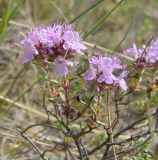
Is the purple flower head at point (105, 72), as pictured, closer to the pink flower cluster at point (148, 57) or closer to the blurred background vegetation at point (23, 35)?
the pink flower cluster at point (148, 57)

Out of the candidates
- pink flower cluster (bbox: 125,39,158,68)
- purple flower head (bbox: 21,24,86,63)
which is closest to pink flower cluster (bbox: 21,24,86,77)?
purple flower head (bbox: 21,24,86,63)

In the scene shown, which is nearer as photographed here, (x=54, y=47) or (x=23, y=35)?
(x=54, y=47)

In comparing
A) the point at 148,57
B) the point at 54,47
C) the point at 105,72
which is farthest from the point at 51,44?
the point at 148,57

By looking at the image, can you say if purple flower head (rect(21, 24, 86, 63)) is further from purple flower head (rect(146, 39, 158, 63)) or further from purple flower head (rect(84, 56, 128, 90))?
purple flower head (rect(146, 39, 158, 63))

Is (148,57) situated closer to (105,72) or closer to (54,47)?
(105,72)

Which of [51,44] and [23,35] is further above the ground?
[23,35]

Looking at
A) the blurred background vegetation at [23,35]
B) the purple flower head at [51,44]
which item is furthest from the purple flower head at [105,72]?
the blurred background vegetation at [23,35]
